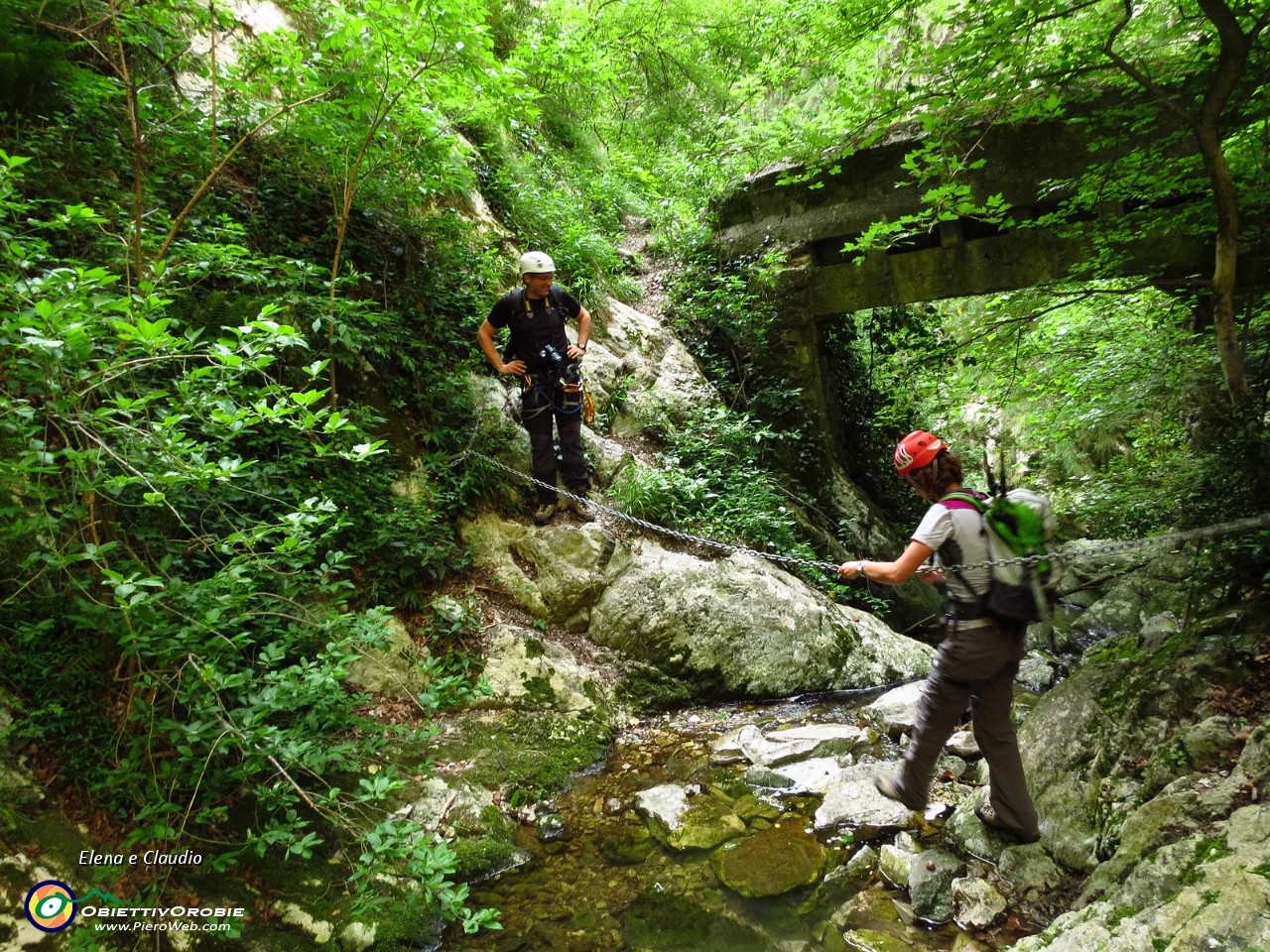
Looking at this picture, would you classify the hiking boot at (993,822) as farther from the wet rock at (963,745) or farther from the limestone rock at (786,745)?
the limestone rock at (786,745)

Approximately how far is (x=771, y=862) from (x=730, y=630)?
7.56 feet

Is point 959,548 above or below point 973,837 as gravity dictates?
above

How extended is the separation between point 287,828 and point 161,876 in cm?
56

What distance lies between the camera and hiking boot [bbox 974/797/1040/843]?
3.18 meters

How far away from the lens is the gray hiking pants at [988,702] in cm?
302

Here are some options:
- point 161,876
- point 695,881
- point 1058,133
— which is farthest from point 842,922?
point 1058,133

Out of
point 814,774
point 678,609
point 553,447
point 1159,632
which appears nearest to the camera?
point 1159,632

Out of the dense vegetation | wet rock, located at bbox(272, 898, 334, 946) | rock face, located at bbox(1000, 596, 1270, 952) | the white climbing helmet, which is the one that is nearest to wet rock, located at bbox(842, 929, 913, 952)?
rock face, located at bbox(1000, 596, 1270, 952)

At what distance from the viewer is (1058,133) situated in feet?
23.5

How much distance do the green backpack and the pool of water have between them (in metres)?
1.57

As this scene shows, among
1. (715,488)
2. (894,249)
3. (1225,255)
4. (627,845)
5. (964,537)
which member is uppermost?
(894,249)

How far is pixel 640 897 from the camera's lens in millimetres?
3174

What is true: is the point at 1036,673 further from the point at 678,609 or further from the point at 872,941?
the point at 872,941

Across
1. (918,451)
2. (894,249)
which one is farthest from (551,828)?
(894,249)
